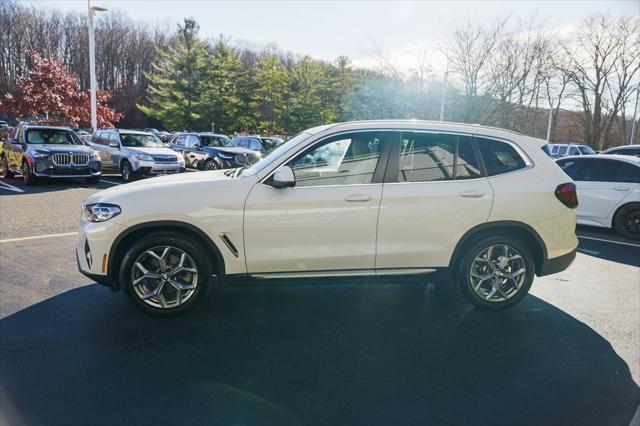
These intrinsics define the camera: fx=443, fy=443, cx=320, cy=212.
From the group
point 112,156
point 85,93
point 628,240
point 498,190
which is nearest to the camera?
point 498,190

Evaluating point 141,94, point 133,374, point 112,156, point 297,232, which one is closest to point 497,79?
point 112,156

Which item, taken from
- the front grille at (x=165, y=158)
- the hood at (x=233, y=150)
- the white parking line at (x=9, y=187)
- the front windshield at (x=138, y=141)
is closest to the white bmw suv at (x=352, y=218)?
the white parking line at (x=9, y=187)

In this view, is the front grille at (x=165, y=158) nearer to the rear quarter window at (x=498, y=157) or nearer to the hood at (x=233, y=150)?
the hood at (x=233, y=150)

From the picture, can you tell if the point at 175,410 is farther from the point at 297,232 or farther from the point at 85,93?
the point at 85,93

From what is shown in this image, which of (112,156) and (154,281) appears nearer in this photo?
(154,281)

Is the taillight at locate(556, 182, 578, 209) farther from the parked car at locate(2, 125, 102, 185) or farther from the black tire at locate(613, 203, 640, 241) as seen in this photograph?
the parked car at locate(2, 125, 102, 185)

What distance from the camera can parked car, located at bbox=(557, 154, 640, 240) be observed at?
25.7 feet

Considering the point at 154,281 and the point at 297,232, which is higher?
the point at 297,232

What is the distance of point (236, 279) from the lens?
4.02m

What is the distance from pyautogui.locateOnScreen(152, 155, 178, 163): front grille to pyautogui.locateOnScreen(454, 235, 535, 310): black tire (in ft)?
41.0

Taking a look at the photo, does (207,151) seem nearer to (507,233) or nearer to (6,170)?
(6,170)

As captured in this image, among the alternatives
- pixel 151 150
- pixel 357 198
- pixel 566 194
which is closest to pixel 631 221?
pixel 566 194

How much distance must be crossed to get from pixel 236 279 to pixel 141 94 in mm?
69364

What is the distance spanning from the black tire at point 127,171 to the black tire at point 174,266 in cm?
1154
